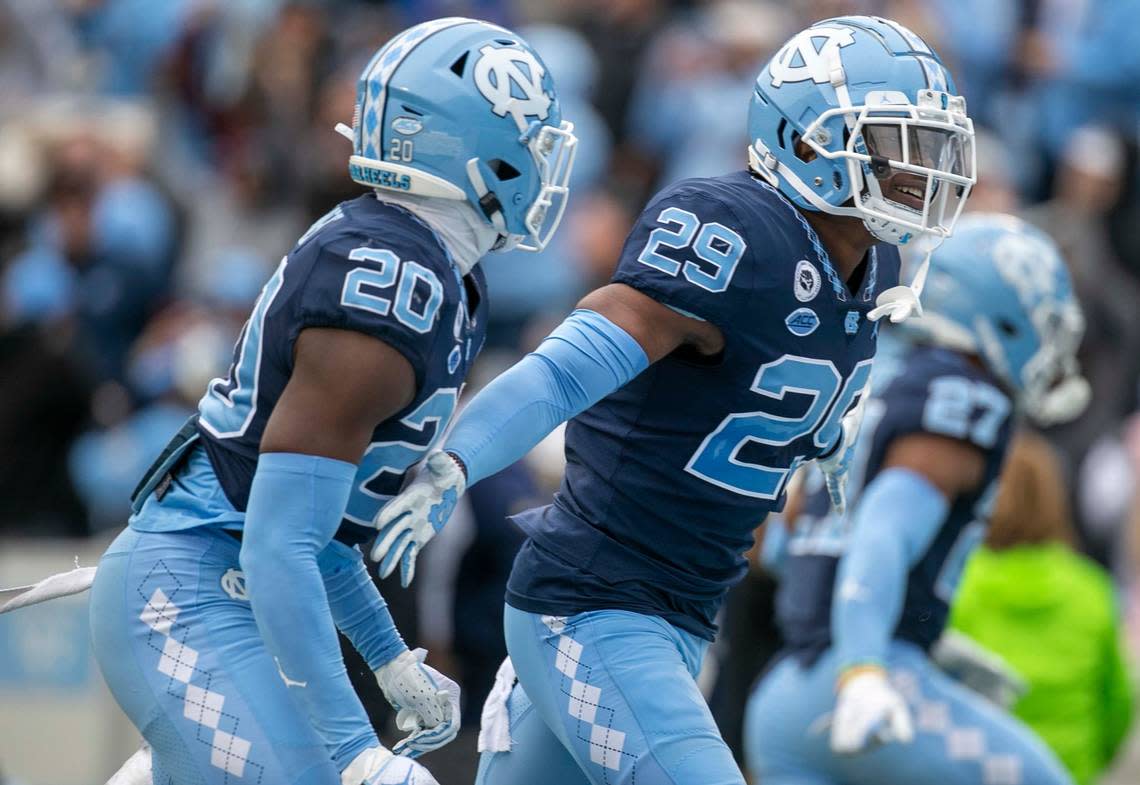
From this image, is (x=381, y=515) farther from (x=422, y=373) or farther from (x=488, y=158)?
(x=488, y=158)

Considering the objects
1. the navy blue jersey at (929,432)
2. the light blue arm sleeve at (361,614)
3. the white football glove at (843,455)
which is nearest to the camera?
the light blue arm sleeve at (361,614)

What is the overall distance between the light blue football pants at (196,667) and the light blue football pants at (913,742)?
186 cm

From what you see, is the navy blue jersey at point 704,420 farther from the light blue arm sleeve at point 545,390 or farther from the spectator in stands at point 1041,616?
the spectator in stands at point 1041,616

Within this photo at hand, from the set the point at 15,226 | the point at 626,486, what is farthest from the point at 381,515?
the point at 15,226

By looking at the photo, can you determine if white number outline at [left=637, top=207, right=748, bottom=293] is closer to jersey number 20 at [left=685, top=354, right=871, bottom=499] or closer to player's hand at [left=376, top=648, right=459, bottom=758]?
jersey number 20 at [left=685, top=354, right=871, bottom=499]

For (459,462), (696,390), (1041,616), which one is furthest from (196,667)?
(1041,616)

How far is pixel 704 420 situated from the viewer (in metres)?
3.75

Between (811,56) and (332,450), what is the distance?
4.16 feet

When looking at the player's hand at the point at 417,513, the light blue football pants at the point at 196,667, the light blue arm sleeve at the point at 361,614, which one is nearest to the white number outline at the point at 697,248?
the player's hand at the point at 417,513

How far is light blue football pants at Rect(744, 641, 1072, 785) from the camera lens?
193 inches

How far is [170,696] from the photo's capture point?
12.0 feet

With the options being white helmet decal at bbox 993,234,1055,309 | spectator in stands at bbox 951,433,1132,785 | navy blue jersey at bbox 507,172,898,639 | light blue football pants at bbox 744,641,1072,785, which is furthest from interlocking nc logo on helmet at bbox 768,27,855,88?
spectator in stands at bbox 951,433,1132,785

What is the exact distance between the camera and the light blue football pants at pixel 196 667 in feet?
11.8

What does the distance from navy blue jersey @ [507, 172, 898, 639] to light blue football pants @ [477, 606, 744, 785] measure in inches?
1.9
